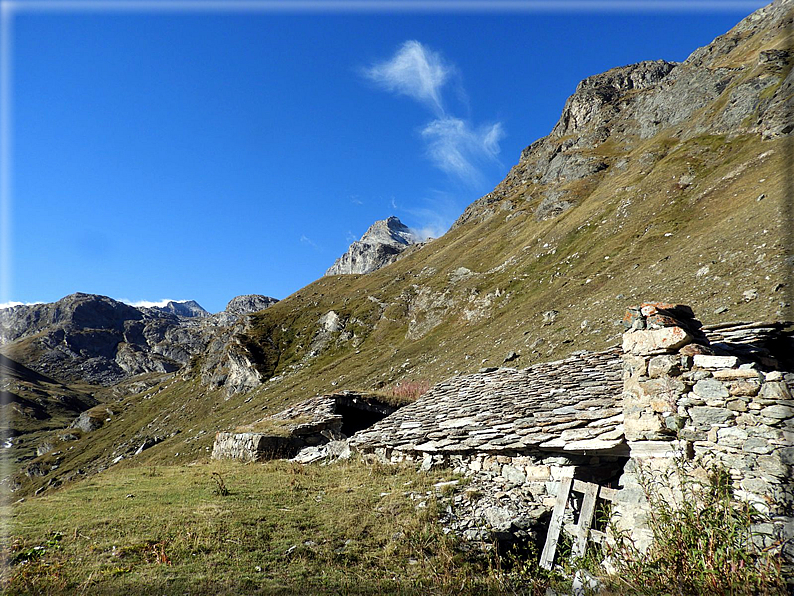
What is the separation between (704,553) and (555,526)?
4000 millimetres

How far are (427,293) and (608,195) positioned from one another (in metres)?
46.1

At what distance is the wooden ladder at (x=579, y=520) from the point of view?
8.19m

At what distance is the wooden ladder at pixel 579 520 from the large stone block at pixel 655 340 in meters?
3.21

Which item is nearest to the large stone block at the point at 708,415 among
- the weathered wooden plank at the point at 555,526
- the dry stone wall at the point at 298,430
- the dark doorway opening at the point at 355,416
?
the weathered wooden plank at the point at 555,526

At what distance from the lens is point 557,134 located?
179375mm

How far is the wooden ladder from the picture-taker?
8185 millimetres

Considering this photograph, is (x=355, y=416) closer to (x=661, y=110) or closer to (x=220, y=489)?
(x=220, y=489)

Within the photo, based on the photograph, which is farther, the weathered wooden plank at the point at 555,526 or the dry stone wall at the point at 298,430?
the dry stone wall at the point at 298,430

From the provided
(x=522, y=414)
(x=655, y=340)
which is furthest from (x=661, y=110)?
(x=655, y=340)

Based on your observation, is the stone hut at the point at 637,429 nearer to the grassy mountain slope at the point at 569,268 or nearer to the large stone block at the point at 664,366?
the large stone block at the point at 664,366

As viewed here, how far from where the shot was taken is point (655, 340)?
26.9 ft

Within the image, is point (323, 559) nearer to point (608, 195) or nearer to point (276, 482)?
point (276, 482)

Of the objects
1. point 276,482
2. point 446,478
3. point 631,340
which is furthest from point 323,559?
point 631,340

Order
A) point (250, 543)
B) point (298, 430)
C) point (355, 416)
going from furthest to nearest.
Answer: point (355, 416) → point (298, 430) → point (250, 543)
